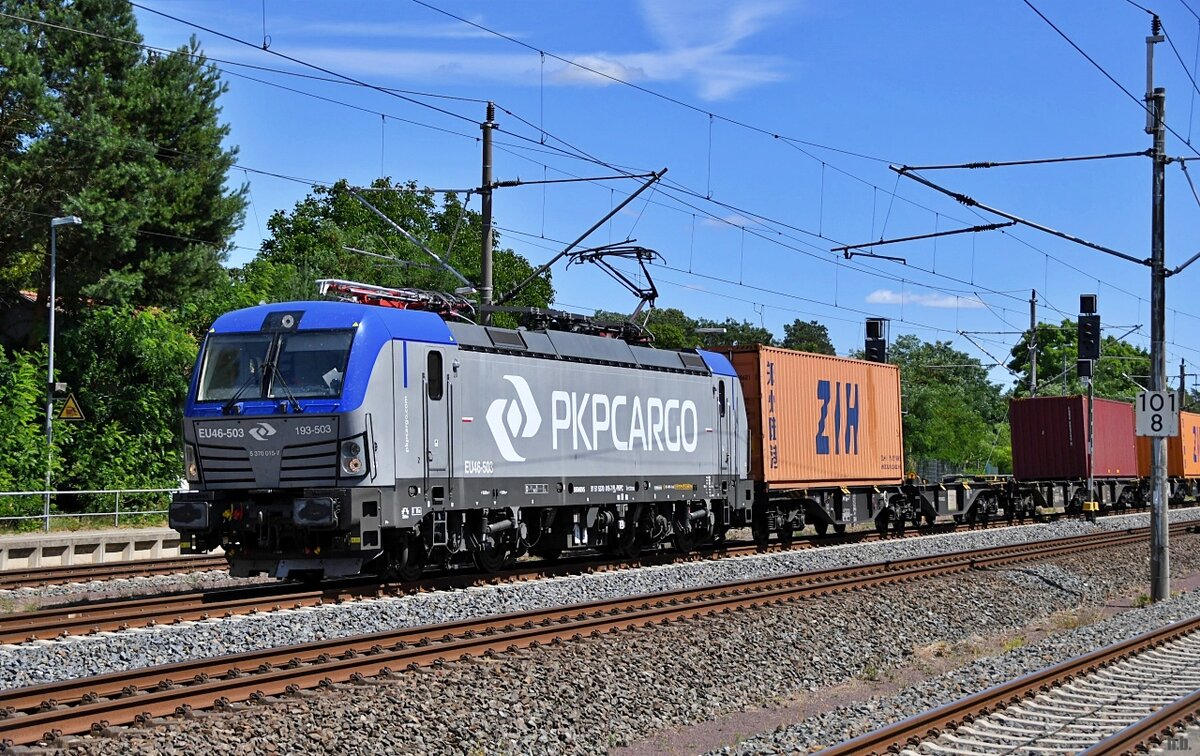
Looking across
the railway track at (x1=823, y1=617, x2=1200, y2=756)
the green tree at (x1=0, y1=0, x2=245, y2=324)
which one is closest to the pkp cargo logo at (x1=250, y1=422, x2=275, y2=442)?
the railway track at (x1=823, y1=617, x2=1200, y2=756)

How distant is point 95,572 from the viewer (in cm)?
1919

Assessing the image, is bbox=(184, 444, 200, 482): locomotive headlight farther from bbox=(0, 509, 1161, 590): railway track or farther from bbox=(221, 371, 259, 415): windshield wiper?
bbox=(0, 509, 1161, 590): railway track

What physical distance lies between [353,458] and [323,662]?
445 centimetres

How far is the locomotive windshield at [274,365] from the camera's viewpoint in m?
15.4

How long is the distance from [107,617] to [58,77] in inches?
843

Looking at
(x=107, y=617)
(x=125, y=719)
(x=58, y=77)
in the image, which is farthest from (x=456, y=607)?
(x=58, y=77)

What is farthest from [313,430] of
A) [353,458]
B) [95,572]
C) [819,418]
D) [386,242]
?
[386,242]

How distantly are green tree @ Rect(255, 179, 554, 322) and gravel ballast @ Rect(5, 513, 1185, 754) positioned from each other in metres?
35.4

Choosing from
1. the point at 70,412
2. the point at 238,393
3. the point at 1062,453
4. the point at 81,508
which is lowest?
the point at 81,508

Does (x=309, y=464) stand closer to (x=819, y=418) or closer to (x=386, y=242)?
(x=819, y=418)

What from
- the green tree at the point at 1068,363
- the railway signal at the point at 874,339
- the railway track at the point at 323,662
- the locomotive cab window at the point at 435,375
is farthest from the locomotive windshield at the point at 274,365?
the green tree at the point at 1068,363

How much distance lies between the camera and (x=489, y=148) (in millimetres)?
24594

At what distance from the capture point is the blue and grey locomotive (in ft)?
49.8

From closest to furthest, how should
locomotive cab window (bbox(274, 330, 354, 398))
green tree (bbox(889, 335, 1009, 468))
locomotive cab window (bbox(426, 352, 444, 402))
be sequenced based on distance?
locomotive cab window (bbox(274, 330, 354, 398)) → locomotive cab window (bbox(426, 352, 444, 402)) → green tree (bbox(889, 335, 1009, 468))
